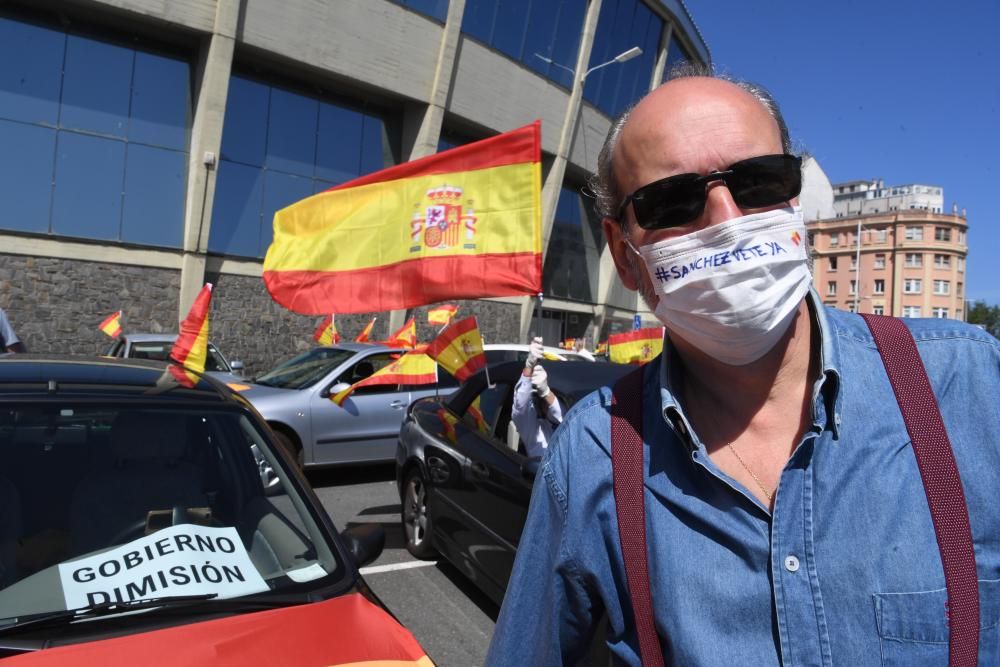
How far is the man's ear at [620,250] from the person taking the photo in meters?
1.46

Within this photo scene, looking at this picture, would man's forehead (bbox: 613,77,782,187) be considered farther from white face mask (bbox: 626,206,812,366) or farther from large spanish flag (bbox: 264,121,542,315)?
large spanish flag (bbox: 264,121,542,315)

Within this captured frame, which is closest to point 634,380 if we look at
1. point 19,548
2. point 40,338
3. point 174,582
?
point 174,582

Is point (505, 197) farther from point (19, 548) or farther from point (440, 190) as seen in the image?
point (19, 548)

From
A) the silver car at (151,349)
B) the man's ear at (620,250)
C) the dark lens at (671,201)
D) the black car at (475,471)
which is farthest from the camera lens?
the silver car at (151,349)

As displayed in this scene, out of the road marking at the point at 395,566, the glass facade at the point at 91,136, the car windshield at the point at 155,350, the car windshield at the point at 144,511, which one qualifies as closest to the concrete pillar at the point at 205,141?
the glass facade at the point at 91,136

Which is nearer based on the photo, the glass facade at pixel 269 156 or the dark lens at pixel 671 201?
the dark lens at pixel 671 201

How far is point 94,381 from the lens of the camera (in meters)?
2.94

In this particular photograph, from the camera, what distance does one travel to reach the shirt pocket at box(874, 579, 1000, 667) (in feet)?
3.44

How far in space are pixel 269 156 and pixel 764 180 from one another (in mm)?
19152

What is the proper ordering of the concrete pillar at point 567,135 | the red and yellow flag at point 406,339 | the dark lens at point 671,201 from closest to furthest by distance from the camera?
the dark lens at point 671,201 < the red and yellow flag at point 406,339 < the concrete pillar at point 567,135

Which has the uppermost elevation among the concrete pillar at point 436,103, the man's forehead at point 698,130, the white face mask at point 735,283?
the concrete pillar at point 436,103

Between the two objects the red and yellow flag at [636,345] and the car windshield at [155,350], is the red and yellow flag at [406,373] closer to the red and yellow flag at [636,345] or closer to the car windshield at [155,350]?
the red and yellow flag at [636,345]

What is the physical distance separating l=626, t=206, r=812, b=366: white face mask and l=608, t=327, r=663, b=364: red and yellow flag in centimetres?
886

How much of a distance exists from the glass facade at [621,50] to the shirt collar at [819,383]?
25.5 metres
